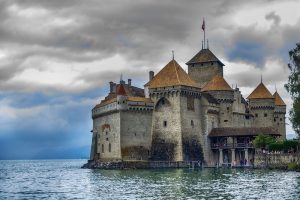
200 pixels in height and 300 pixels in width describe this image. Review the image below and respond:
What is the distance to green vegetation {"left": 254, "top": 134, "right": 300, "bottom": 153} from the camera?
233ft

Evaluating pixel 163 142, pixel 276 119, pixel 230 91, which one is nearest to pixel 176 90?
pixel 163 142

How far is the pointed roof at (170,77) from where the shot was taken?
79.7 m

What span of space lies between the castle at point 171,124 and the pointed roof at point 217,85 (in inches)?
5.9

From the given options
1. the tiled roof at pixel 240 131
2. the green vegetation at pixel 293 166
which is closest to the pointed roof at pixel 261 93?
the tiled roof at pixel 240 131

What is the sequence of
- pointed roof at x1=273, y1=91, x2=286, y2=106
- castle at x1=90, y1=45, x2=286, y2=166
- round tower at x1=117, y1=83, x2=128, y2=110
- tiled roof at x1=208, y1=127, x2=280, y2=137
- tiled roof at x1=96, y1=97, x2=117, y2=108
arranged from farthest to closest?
pointed roof at x1=273, y1=91, x2=286, y2=106 → tiled roof at x1=208, y1=127, x2=280, y2=137 → tiled roof at x1=96, y1=97, x2=117, y2=108 → castle at x1=90, y1=45, x2=286, y2=166 → round tower at x1=117, y1=83, x2=128, y2=110

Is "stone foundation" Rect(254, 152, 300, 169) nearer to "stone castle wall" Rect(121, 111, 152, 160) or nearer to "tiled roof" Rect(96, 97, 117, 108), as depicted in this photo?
"stone castle wall" Rect(121, 111, 152, 160)

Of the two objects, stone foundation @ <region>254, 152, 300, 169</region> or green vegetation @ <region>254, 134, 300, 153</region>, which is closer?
stone foundation @ <region>254, 152, 300, 169</region>

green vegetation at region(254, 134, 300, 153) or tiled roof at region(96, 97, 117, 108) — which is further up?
tiled roof at region(96, 97, 117, 108)

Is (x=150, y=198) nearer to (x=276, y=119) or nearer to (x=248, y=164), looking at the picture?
(x=248, y=164)

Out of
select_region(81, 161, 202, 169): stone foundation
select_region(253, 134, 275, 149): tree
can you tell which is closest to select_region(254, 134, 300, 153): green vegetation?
select_region(253, 134, 275, 149): tree

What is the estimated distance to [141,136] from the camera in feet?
261

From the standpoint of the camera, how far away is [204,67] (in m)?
94.6

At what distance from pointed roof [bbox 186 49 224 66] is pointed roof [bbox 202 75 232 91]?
475cm

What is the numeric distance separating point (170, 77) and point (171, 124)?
645 cm
